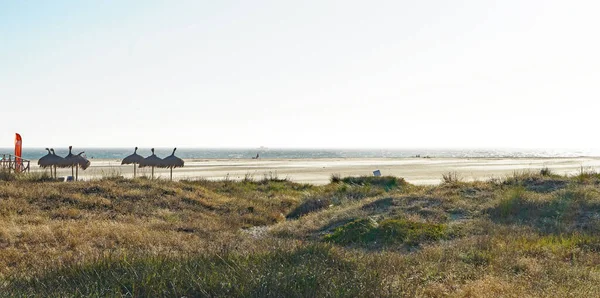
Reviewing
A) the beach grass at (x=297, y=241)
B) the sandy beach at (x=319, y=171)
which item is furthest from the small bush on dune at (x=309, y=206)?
the sandy beach at (x=319, y=171)

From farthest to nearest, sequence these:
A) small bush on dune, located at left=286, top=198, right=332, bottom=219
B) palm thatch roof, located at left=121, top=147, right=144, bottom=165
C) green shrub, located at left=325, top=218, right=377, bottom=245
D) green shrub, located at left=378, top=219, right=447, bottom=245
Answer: palm thatch roof, located at left=121, top=147, right=144, bottom=165 → small bush on dune, located at left=286, top=198, right=332, bottom=219 → green shrub, located at left=325, top=218, right=377, bottom=245 → green shrub, located at left=378, top=219, right=447, bottom=245

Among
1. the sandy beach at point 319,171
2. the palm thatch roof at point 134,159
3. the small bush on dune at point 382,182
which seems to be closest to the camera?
the small bush on dune at point 382,182

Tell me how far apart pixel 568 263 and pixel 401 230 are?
12.6 feet

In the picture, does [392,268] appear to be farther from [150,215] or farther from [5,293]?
[150,215]

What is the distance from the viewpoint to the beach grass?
515cm

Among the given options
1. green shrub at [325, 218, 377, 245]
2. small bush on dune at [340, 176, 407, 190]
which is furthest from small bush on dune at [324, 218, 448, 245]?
small bush on dune at [340, 176, 407, 190]

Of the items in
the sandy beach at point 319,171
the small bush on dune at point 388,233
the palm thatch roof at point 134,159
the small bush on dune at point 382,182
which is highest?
the palm thatch roof at point 134,159

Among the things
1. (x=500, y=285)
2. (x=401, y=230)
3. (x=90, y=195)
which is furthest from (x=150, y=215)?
(x=500, y=285)

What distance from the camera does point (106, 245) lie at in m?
9.12

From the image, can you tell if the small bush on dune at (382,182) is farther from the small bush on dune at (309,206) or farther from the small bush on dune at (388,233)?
the small bush on dune at (388,233)

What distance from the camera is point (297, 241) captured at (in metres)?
8.66

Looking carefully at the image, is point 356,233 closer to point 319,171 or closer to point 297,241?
point 297,241

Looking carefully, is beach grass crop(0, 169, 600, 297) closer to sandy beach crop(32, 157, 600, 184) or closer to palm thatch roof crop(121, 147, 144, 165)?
sandy beach crop(32, 157, 600, 184)

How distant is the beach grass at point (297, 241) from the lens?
16.9 feet
